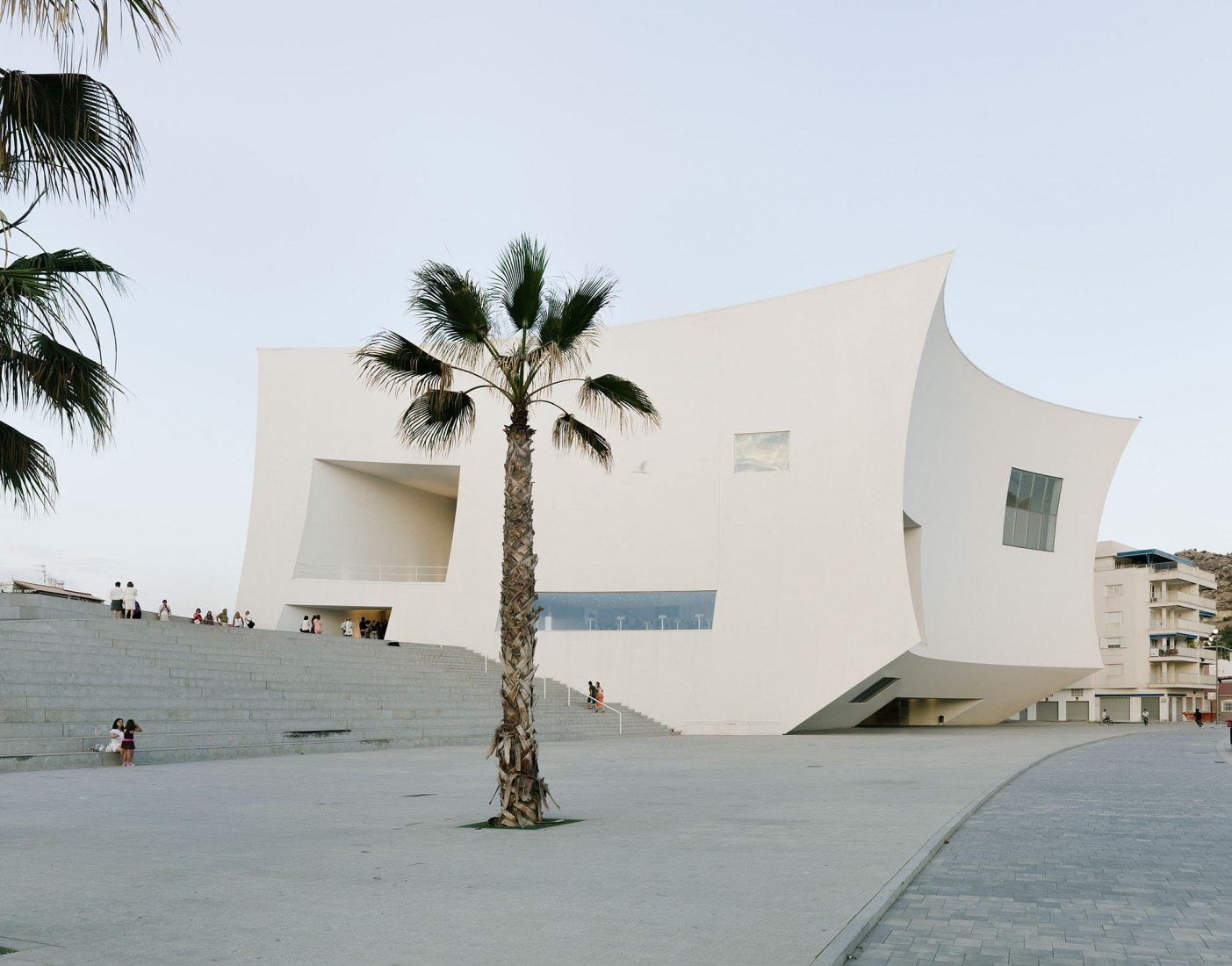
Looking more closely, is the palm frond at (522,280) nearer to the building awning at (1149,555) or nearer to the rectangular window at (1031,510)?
the rectangular window at (1031,510)

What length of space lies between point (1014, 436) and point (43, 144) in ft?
114

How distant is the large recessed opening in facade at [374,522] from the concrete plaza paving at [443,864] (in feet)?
66.7

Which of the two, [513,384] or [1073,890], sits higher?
[513,384]

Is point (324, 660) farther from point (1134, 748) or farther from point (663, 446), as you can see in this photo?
point (1134, 748)

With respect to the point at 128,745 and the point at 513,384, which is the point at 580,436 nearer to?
the point at 513,384

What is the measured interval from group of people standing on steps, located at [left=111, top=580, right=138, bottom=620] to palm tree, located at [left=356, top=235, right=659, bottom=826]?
18.2 metres

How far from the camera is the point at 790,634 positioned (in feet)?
98.1

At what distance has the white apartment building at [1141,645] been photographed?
68.8 m

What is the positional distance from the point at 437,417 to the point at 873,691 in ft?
76.3

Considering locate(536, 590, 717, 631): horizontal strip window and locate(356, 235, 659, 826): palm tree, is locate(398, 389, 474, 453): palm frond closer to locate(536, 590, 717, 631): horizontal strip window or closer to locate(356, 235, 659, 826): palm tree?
locate(356, 235, 659, 826): palm tree

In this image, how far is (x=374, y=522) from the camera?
125 feet

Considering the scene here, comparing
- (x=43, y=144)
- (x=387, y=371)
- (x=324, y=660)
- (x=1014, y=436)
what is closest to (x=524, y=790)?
(x=387, y=371)

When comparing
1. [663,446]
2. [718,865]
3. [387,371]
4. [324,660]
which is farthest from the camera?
[663,446]

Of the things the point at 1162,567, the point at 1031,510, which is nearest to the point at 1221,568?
the point at 1162,567
